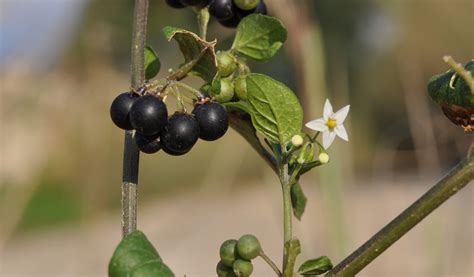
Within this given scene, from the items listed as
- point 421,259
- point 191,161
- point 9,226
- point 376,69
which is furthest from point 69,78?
point 376,69

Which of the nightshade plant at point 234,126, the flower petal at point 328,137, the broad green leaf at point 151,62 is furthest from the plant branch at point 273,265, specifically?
the broad green leaf at point 151,62

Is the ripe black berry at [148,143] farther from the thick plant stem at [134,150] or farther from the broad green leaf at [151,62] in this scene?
the broad green leaf at [151,62]

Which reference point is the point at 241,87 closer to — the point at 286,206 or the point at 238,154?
the point at 286,206

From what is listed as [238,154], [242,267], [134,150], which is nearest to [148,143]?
[134,150]

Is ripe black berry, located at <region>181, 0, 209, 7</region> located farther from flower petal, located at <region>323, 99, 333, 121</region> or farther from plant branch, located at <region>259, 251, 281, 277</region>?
plant branch, located at <region>259, 251, 281, 277</region>

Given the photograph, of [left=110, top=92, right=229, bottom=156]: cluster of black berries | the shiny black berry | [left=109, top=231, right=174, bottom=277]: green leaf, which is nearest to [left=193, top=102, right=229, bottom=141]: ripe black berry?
[left=110, top=92, right=229, bottom=156]: cluster of black berries

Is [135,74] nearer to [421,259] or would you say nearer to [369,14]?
[421,259]

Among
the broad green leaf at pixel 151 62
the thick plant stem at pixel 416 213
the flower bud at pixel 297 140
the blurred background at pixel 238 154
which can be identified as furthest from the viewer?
the blurred background at pixel 238 154
